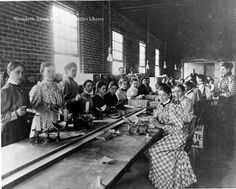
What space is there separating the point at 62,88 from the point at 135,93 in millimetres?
2628

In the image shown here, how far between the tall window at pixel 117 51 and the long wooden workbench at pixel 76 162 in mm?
4262

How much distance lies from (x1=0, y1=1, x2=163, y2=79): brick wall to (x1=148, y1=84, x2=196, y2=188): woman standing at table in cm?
226

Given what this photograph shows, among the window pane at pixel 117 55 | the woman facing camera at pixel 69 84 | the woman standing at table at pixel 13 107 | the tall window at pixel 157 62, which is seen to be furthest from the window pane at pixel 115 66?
the tall window at pixel 157 62

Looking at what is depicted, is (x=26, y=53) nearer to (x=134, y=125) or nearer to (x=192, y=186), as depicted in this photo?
(x=134, y=125)

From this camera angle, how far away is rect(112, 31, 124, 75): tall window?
6.26 m

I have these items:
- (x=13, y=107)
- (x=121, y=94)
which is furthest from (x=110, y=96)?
(x=13, y=107)

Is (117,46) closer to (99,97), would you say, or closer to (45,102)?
(99,97)

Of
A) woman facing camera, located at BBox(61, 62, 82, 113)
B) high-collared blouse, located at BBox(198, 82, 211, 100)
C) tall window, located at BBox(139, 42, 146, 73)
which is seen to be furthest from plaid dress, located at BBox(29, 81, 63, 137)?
tall window, located at BBox(139, 42, 146, 73)

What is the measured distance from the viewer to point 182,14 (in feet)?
21.7

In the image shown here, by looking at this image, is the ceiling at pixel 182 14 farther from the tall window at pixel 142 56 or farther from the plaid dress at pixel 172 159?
the plaid dress at pixel 172 159

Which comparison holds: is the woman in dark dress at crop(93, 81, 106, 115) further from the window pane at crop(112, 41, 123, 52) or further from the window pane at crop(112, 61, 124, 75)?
the window pane at crop(112, 41, 123, 52)

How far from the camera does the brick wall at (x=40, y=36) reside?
115 inches

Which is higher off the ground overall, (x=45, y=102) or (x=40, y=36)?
(x=40, y=36)

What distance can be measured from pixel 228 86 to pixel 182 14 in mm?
3630
